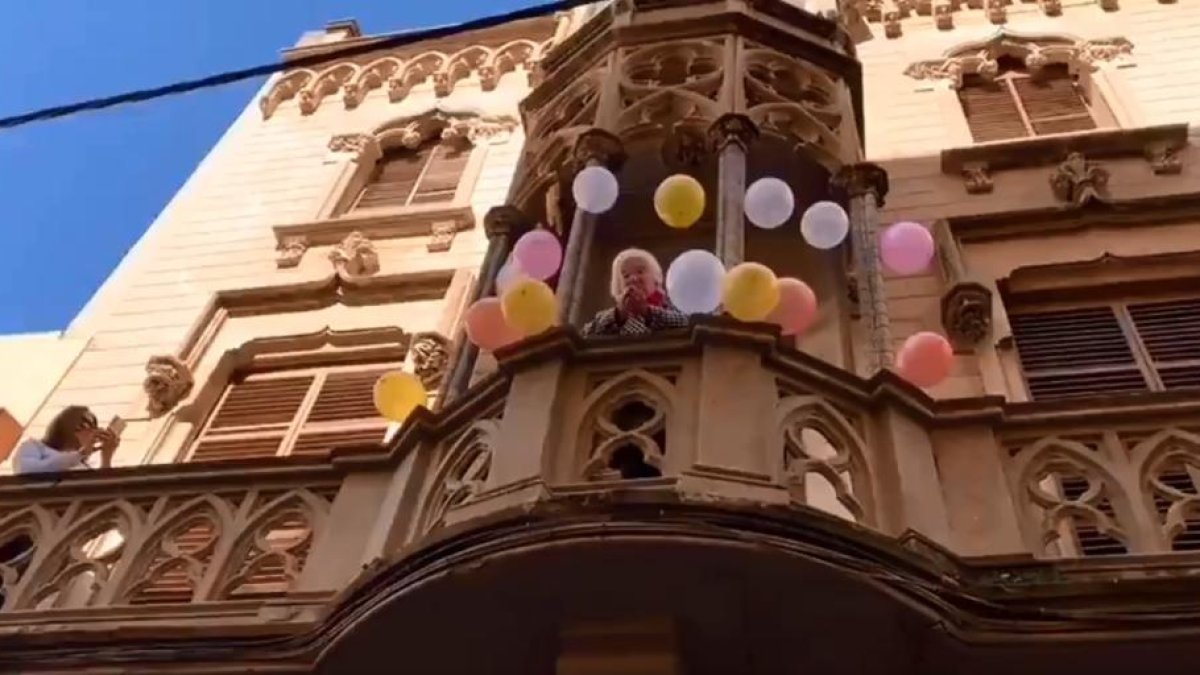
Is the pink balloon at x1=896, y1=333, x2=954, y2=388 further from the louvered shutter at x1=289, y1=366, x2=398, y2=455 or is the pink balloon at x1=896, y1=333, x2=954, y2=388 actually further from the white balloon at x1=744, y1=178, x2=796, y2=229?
the louvered shutter at x1=289, y1=366, x2=398, y2=455

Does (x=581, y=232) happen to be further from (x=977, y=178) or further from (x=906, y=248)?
(x=977, y=178)

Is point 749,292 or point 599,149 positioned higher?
point 599,149

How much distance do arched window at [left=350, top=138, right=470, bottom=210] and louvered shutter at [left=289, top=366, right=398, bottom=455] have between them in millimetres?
3011

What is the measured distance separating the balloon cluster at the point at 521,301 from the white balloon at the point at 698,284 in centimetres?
63

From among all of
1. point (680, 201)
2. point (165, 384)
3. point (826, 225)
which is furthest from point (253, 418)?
point (826, 225)

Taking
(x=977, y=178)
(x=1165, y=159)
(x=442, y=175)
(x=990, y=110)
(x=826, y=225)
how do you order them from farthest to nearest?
(x=442, y=175) → (x=990, y=110) → (x=977, y=178) → (x=1165, y=159) → (x=826, y=225)

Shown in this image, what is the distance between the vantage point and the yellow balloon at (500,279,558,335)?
733 cm

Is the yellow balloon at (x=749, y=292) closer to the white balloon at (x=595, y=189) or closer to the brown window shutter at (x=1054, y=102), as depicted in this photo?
the white balloon at (x=595, y=189)

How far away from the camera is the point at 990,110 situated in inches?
520

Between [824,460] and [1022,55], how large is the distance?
843 cm

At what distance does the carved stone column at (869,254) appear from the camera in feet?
26.1

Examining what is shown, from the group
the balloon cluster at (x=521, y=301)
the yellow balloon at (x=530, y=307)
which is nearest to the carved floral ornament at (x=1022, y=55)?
the balloon cluster at (x=521, y=301)

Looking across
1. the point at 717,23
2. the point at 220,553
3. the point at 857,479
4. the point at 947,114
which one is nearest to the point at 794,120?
the point at 717,23

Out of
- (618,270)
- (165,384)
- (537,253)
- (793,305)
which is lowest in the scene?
(618,270)
